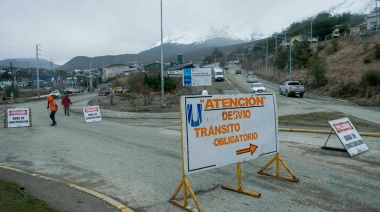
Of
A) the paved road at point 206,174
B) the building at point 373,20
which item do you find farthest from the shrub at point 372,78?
the building at point 373,20

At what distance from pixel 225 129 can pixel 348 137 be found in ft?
16.9

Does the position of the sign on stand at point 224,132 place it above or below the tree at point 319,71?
below

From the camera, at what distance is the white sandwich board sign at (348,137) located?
9.76m

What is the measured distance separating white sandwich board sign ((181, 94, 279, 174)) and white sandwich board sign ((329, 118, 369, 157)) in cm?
338

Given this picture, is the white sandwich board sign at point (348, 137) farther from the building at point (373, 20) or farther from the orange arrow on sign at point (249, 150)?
the building at point (373, 20)

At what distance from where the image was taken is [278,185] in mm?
7102

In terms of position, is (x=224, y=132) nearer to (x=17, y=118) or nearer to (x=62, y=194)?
(x=62, y=194)

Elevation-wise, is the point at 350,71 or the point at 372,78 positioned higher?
the point at 350,71

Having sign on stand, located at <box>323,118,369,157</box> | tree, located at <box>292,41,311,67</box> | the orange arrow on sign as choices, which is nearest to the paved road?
sign on stand, located at <box>323,118,369,157</box>

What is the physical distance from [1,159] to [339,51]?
61.4m

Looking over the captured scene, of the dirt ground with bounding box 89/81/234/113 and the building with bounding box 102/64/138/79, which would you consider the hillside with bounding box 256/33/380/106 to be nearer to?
the dirt ground with bounding box 89/81/234/113

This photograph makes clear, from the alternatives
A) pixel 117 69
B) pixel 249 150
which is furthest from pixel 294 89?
pixel 117 69

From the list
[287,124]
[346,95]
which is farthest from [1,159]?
[346,95]

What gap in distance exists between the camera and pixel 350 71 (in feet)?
151
